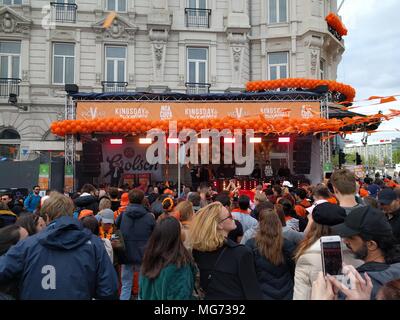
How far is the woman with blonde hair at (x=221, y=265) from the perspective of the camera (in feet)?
9.34

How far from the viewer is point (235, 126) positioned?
13.1 meters

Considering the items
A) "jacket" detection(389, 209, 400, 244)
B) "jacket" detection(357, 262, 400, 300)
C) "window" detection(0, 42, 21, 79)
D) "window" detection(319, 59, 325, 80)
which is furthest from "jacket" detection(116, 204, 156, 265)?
"window" detection(319, 59, 325, 80)

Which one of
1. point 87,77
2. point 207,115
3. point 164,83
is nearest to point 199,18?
point 164,83

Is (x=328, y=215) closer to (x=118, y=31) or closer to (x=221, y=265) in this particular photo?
(x=221, y=265)

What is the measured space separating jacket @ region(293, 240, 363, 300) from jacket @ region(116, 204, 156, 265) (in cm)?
320

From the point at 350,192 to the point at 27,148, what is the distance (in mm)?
18640

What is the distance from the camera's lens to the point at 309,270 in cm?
267

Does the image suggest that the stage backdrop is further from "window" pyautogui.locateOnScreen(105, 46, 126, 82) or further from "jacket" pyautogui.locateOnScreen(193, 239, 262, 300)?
"jacket" pyautogui.locateOnScreen(193, 239, 262, 300)

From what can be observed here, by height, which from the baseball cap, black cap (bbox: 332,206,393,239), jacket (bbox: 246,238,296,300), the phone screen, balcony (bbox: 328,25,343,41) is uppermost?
balcony (bbox: 328,25,343,41)

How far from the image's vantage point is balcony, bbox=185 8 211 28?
835 inches
